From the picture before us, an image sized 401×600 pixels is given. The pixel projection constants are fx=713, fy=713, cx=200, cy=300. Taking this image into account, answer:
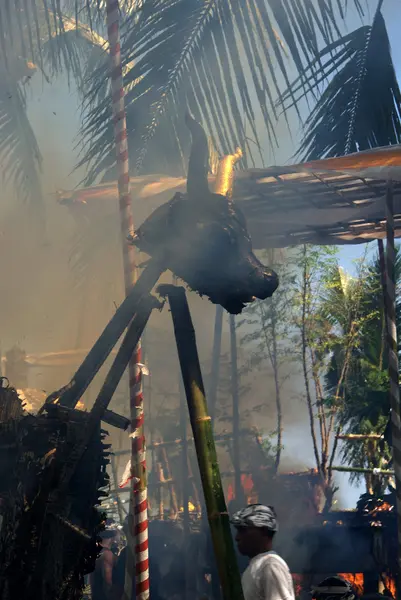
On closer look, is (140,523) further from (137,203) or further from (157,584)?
(157,584)

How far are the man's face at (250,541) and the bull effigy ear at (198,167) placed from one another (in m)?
1.72

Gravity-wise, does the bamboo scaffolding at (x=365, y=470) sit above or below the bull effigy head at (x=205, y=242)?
below

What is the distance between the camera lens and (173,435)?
66.8 feet

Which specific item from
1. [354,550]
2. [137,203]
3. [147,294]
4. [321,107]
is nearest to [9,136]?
[321,107]

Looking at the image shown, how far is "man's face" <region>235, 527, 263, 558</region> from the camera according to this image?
3.62 meters

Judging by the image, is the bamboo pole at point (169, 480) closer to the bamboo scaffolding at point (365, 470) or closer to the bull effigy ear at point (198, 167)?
the bamboo scaffolding at point (365, 470)

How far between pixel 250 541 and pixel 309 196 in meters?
4.68

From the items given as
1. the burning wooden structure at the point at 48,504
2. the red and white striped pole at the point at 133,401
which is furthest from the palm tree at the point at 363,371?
the burning wooden structure at the point at 48,504

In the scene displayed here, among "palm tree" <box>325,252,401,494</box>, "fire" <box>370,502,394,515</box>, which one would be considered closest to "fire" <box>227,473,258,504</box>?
"palm tree" <box>325,252,401,494</box>

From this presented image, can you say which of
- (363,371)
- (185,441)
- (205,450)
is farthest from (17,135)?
(205,450)

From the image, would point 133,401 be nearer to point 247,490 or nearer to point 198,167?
point 198,167

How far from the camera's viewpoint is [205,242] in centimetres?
315

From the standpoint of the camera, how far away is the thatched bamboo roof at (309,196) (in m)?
6.62

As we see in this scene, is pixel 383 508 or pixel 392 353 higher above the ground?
pixel 392 353
